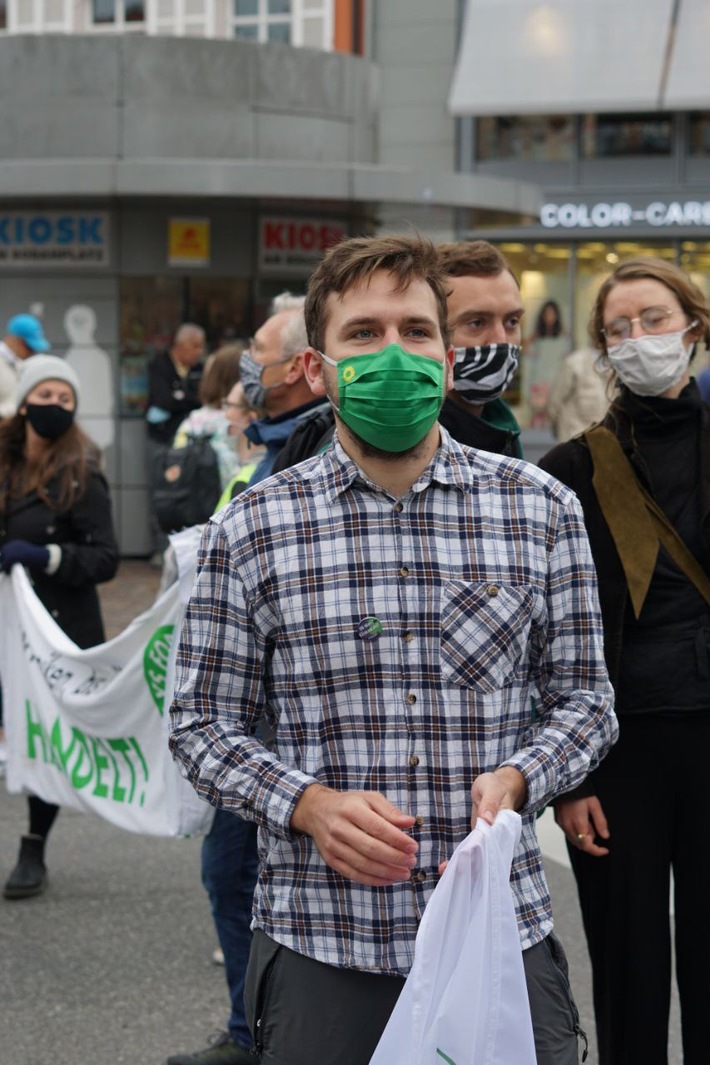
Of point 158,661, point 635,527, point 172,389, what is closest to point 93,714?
point 158,661

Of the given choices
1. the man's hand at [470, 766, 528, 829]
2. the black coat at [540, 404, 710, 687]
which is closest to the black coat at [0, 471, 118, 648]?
the black coat at [540, 404, 710, 687]

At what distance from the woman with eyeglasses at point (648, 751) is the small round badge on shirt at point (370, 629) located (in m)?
1.17

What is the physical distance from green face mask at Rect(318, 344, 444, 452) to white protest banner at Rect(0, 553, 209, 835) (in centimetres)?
240

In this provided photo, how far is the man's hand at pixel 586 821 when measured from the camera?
3480 millimetres

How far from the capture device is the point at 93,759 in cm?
553

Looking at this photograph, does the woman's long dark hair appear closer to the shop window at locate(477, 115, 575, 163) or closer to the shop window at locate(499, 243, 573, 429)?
the shop window at locate(499, 243, 573, 429)

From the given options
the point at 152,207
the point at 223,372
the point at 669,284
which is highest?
the point at 152,207

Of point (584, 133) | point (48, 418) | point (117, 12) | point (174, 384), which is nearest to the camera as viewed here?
point (48, 418)

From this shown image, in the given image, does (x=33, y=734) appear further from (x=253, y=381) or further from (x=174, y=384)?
(x=174, y=384)

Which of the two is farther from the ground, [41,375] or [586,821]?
[41,375]

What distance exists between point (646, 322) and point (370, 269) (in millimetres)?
1420

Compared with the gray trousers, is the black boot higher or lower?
lower

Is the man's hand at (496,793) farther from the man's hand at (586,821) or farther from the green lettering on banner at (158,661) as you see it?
the green lettering on banner at (158,661)

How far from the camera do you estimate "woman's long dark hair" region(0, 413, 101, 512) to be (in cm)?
625
